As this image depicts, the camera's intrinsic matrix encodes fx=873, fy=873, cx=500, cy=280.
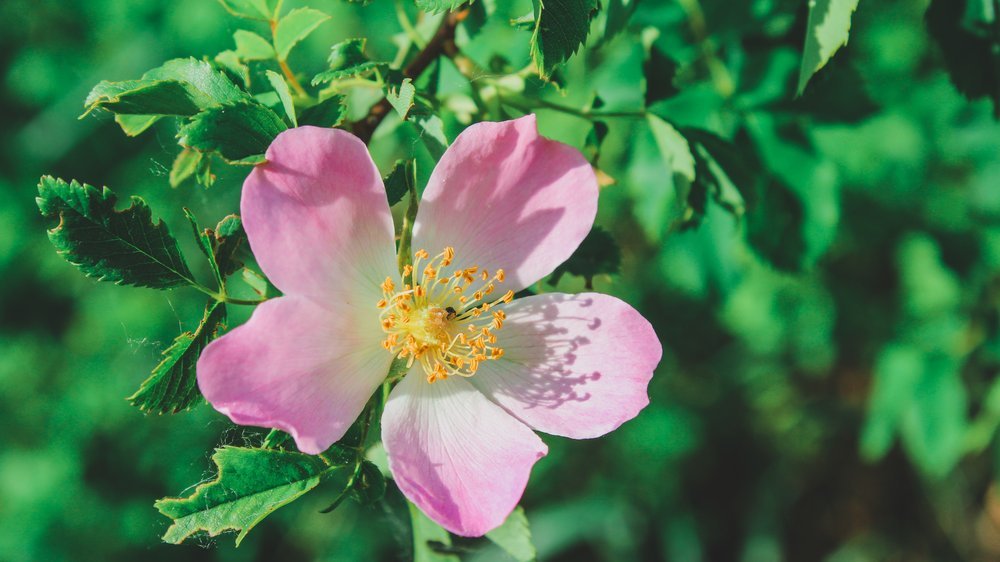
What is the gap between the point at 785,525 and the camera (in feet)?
13.0

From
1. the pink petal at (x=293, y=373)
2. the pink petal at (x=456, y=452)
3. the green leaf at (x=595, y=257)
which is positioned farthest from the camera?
the green leaf at (x=595, y=257)

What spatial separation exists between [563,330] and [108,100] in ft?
2.26

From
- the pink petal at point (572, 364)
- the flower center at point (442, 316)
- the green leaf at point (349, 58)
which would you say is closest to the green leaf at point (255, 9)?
the green leaf at point (349, 58)

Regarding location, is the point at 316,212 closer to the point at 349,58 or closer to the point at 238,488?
the point at 349,58

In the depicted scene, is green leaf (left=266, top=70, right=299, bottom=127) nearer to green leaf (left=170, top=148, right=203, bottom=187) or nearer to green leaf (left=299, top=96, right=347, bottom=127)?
green leaf (left=299, top=96, right=347, bottom=127)

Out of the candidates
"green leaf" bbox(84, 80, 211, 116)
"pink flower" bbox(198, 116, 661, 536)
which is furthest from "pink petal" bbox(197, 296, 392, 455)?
"green leaf" bbox(84, 80, 211, 116)

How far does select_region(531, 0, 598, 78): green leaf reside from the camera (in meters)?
1.10

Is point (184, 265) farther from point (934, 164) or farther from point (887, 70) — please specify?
point (934, 164)

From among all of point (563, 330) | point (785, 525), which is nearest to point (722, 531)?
point (785, 525)

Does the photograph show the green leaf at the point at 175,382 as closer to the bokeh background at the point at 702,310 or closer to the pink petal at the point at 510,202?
the pink petal at the point at 510,202

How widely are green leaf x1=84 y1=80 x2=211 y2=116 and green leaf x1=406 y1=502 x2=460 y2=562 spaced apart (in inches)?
26.4

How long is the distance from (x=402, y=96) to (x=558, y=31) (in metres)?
0.22

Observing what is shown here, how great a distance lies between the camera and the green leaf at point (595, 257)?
1.44 meters

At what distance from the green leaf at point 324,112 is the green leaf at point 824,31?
2.28 feet
